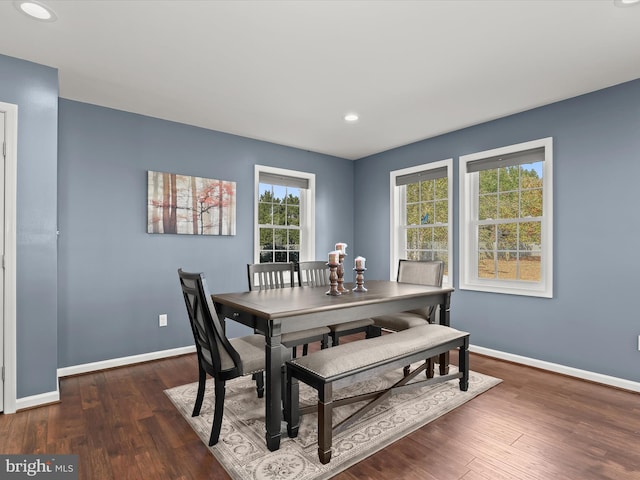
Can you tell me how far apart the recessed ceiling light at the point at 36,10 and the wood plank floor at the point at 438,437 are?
8.33 ft

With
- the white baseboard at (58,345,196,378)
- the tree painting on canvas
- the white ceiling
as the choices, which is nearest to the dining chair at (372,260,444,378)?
the white ceiling

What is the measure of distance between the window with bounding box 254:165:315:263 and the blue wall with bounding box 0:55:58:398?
2156 mm

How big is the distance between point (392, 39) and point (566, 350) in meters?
3.10

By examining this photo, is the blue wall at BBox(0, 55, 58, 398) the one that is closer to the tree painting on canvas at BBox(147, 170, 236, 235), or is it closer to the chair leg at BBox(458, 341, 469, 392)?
the tree painting on canvas at BBox(147, 170, 236, 235)

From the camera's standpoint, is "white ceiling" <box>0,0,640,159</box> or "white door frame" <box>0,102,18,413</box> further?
"white door frame" <box>0,102,18,413</box>

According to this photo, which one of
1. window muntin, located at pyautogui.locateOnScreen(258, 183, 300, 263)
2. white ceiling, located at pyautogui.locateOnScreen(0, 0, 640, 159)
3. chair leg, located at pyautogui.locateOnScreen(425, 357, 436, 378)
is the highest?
white ceiling, located at pyautogui.locateOnScreen(0, 0, 640, 159)

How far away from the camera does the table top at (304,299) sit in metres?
2.07

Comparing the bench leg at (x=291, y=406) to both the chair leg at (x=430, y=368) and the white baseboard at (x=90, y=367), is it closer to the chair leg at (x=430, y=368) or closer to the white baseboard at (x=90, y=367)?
the chair leg at (x=430, y=368)

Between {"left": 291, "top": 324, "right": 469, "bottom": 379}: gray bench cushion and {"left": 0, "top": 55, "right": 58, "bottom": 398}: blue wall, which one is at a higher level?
{"left": 0, "top": 55, "right": 58, "bottom": 398}: blue wall

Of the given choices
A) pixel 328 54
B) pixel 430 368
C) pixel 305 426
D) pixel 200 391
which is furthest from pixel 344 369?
pixel 328 54

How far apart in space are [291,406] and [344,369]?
42 cm

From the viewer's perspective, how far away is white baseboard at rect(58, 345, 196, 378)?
3223 mm

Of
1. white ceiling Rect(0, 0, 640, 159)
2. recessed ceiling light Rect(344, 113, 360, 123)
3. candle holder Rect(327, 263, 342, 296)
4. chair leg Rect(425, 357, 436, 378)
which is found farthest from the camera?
recessed ceiling light Rect(344, 113, 360, 123)

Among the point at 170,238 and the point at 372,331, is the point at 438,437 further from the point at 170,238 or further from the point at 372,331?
the point at 170,238
